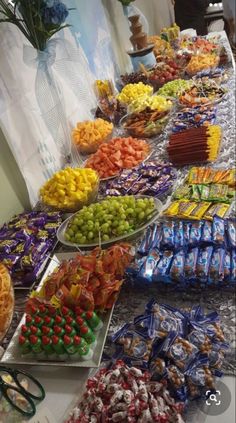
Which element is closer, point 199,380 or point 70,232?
point 199,380

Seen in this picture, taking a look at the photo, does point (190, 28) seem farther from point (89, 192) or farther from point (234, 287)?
point (234, 287)

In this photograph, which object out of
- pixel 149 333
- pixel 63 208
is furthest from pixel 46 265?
pixel 149 333

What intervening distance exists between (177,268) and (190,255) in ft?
0.16

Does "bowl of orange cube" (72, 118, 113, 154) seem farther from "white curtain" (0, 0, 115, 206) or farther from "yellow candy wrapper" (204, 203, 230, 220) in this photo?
"yellow candy wrapper" (204, 203, 230, 220)

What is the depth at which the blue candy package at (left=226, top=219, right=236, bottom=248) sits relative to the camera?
0.81m

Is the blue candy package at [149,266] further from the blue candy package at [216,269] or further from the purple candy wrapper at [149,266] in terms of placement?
the blue candy package at [216,269]

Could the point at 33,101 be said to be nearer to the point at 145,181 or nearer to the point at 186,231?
the point at 145,181

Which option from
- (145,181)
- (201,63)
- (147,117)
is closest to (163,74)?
(201,63)

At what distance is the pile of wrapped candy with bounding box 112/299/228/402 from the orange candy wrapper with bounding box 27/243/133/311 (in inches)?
3.5

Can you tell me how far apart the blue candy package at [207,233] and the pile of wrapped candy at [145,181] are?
28cm

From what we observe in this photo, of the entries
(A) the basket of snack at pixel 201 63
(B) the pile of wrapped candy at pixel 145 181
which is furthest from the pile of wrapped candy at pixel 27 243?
(A) the basket of snack at pixel 201 63

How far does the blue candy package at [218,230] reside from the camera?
0.83 metres

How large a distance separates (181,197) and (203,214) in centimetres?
15

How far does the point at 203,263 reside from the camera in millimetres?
804
